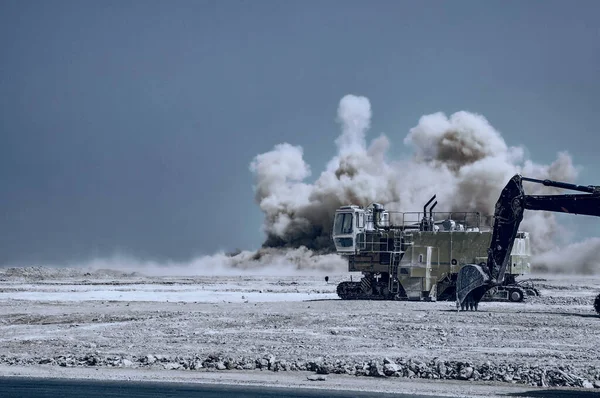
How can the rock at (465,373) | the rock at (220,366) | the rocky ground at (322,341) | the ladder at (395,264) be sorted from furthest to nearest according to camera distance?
the ladder at (395,264) < the rock at (220,366) < the rocky ground at (322,341) < the rock at (465,373)

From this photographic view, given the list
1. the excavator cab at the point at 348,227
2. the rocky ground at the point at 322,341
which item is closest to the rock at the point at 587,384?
the rocky ground at the point at 322,341

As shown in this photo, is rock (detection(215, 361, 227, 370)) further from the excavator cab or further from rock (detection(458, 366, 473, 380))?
the excavator cab

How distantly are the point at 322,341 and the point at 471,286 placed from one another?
13.8 metres

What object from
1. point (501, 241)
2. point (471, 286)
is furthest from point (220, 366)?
point (501, 241)

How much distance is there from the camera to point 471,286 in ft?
127

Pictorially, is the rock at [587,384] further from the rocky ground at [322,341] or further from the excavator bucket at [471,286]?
the excavator bucket at [471,286]

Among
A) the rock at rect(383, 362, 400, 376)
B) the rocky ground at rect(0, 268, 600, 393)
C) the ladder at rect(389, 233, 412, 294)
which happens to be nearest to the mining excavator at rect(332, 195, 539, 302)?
the ladder at rect(389, 233, 412, 294)

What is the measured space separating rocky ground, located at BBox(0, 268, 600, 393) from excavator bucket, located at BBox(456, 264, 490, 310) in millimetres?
959

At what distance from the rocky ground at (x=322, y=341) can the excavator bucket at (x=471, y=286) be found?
959mm

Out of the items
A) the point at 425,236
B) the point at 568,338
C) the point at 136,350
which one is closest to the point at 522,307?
the point at 425,236

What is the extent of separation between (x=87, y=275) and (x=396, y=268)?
58837mm

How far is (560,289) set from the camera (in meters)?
62.1

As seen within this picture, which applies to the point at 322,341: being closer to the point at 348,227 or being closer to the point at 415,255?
the point at 415,255

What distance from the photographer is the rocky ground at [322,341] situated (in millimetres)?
21531
